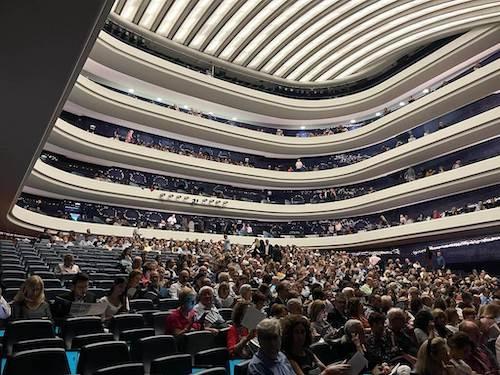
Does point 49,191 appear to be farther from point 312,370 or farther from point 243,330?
point 312,370

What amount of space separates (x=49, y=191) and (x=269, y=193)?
1490 centimetres

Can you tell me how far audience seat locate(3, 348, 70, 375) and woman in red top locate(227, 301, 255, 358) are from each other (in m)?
1.55

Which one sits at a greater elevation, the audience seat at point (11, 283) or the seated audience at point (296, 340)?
the seated audience at point (296, 340)

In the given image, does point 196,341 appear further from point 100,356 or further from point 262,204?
point 262,204

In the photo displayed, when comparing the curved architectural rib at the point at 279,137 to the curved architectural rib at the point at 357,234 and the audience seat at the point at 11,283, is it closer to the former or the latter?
the curved architectural rib at the point at 357,234

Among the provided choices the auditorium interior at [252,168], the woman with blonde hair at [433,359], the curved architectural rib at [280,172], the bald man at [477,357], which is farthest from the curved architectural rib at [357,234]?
the woman with blonde hair at [433,359]

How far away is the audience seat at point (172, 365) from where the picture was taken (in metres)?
3.38

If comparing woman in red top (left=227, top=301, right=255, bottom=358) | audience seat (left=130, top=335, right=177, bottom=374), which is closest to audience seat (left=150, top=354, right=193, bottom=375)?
audience seat (left=130, top=335, right=177, bottom=374)

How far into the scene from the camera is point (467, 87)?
21.0 meters

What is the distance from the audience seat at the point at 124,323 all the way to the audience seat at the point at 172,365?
1444mm

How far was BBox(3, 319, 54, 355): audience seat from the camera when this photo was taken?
398 cm

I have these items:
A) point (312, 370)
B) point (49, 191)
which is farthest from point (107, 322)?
point (49, 191)

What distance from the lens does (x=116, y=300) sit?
5227 mm

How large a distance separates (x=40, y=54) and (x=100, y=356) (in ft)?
9.59
